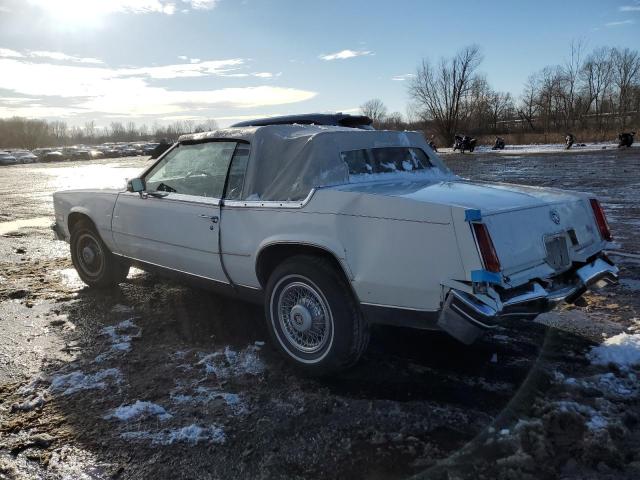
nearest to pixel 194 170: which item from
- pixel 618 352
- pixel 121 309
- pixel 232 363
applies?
pixel 121 309

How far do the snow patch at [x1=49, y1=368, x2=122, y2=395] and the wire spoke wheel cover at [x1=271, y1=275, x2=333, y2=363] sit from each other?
1.22 meters

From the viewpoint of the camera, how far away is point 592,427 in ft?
8.93

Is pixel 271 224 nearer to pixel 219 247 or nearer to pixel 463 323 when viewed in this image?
→ pixel 219 247

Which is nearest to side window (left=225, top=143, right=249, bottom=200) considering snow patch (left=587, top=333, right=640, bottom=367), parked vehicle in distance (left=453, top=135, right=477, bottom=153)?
snow patch (left=587, top=333, right=640, bottom=367)

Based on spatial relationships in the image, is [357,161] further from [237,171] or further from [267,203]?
[237,171]

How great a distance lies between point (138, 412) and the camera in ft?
10.4

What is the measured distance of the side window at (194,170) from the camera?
169 inches

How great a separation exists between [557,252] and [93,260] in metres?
4.73

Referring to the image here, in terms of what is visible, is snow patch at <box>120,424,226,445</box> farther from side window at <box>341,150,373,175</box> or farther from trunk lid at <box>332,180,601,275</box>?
side window at <box>341,150,373,175</box>

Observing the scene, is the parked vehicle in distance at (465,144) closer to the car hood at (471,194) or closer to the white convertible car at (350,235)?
the white convertible car at (350,235)

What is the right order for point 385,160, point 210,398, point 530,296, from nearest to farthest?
point 530,296
point 210,398
point 385,160

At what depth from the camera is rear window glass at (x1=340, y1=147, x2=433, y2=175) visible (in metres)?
4.06

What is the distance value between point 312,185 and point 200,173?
1.29 meters

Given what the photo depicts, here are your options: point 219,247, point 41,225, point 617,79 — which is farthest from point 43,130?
point 219,247
